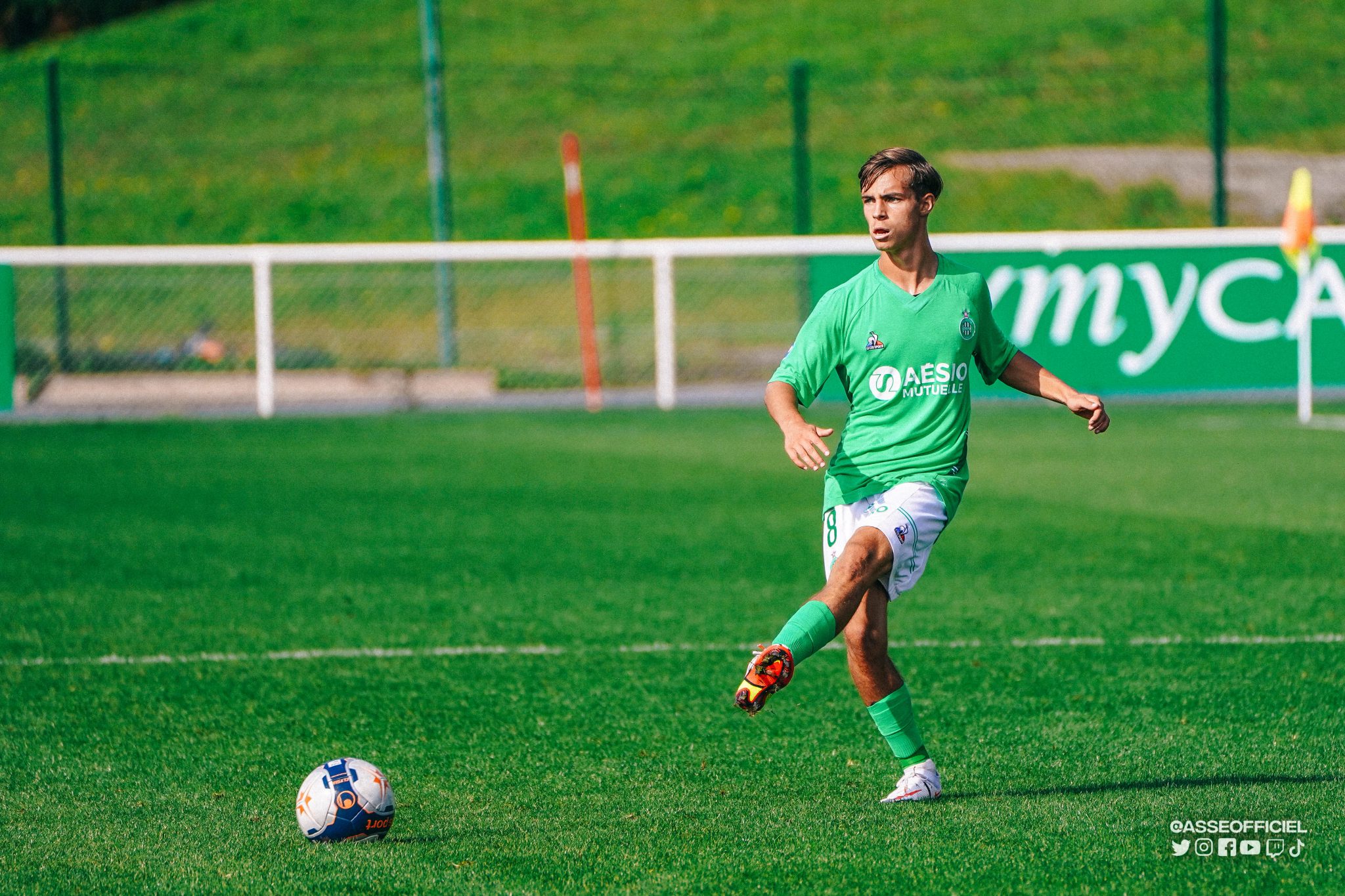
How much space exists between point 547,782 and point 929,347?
1.71 m

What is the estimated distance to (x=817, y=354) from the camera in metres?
4.68

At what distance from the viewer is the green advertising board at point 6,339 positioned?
1756 centimetres

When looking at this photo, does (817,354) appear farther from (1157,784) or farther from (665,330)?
(665,330)

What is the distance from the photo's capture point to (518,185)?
32844 millimetres

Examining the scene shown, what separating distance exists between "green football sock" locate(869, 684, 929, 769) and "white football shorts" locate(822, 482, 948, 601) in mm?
301

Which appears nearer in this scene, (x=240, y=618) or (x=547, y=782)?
(x=547, y=782)

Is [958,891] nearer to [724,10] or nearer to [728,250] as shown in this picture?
[728,250]

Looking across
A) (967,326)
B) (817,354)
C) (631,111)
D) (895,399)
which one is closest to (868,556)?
(895,399)

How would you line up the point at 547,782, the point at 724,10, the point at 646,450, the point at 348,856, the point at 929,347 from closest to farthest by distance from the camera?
the point at 348,856 → the point at 929,347 → the point at 547,782 → the point at 646,450 → the point at 724,10

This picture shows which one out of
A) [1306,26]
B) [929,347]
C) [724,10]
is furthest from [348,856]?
[724,10]

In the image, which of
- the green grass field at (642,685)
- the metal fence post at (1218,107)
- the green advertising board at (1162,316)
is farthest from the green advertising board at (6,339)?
the metal fence post at (1218,107)

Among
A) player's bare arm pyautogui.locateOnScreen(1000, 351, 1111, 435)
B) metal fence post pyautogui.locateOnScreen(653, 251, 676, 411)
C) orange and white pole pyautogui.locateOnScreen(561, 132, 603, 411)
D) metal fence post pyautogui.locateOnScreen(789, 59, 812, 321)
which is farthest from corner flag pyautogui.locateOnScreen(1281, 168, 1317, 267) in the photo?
player's bare arm pyautogui.locateOnScreen(1000, 351, 1111, 435)

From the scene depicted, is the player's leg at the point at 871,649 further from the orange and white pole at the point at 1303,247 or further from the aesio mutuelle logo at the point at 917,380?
the orange and white pole at the point at 1303,247

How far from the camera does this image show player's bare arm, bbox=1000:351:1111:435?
470cm
